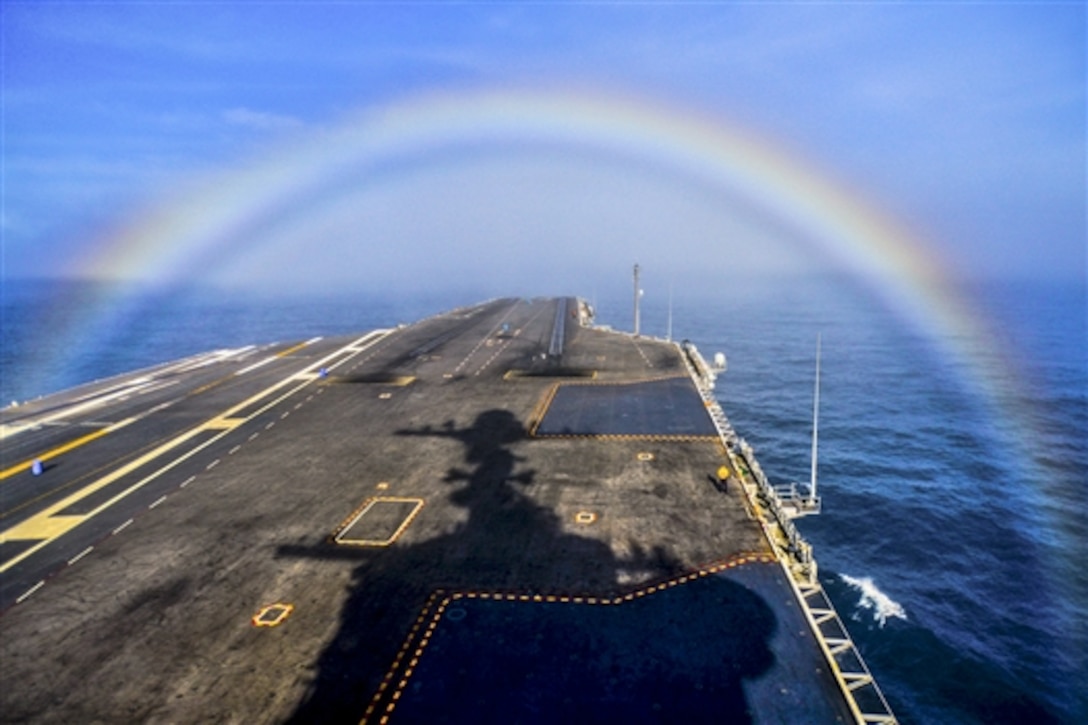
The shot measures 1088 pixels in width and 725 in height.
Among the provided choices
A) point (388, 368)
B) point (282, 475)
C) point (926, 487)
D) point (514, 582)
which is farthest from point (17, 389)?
point (926, 487)

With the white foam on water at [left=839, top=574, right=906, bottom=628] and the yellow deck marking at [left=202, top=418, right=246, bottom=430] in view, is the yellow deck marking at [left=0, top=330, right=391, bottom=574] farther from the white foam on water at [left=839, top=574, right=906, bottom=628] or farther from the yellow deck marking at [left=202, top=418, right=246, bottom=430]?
the white foam on water at [left=839, top=574, right=906, bottom=628]

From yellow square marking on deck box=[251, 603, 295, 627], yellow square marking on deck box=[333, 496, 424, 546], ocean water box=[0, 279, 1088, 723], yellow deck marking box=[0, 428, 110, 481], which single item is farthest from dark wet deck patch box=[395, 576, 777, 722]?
yellow deck marking box=[0, 428, 110, 481]

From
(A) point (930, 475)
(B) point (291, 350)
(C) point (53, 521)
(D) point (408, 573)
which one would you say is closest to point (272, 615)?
(D) point (408, 573)

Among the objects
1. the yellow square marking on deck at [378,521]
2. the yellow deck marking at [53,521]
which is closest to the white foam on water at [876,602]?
the yellow square marking on deck at [378,521]

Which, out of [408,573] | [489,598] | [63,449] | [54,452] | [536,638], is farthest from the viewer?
[63,449]

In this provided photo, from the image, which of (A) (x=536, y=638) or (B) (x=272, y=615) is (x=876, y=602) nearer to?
(A) (x=536, y=638)

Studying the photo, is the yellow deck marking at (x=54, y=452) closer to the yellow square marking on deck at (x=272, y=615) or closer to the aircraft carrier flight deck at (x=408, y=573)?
the aircraft carrier flight deck at (x=408, y=573)

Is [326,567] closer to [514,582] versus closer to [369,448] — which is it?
[514,582]

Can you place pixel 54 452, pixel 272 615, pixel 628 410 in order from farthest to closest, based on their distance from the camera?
pixel 628 410, pixel 54 452, pixel 272 615
